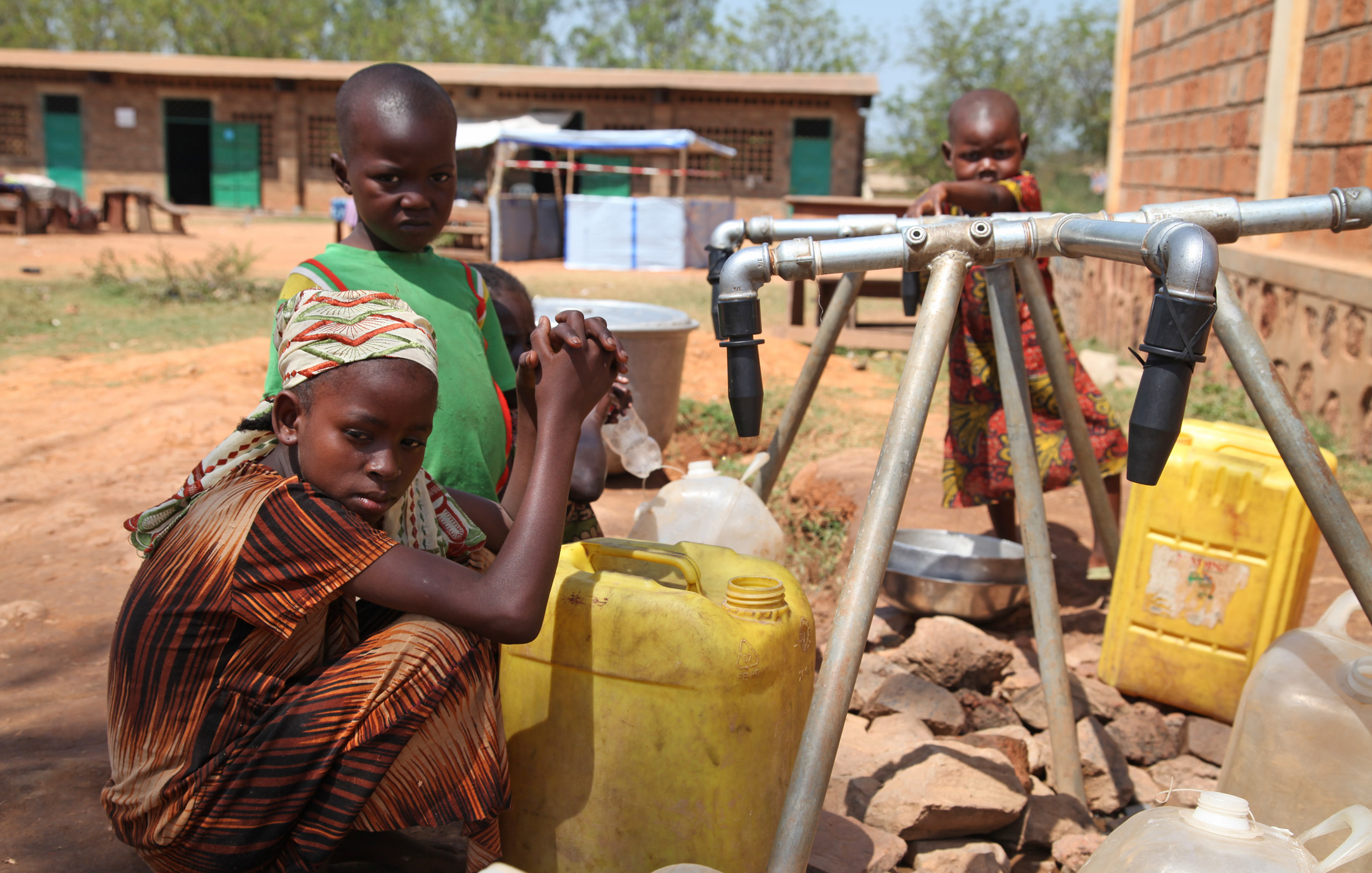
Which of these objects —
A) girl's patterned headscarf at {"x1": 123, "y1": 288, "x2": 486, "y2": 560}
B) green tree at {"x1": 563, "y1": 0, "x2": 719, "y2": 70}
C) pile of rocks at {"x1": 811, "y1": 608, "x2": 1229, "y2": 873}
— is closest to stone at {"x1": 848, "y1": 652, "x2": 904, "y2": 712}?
pile of rocks at {"x1": 811, "y1": 608, "x2": 1229, "y2": 873}

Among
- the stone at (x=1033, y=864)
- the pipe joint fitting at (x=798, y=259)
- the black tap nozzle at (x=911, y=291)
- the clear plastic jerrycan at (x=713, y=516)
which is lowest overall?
the stone at (x=1033, y=864)

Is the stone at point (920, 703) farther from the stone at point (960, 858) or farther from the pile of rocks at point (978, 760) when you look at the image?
the stone at point (960, 858)

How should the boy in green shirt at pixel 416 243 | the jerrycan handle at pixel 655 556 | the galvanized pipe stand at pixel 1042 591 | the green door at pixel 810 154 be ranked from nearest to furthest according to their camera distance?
the jerrycan handle at pixel 655 556
the boy in green shirt at pixel 416 243
the galvanized pipe stand at pixel 1042 591
the green door at pixel 810 154

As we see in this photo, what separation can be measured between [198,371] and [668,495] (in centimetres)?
430

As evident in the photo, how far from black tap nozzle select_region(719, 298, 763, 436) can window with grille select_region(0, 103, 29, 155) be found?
24.0 metres

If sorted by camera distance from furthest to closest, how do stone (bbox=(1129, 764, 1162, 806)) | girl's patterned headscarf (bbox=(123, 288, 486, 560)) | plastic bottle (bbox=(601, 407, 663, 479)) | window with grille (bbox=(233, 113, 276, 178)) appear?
window with grille (bbox=(233, 113, 276, 178))
plastic bottle (bbox=(601, 407, 663, 479))
stone (bbox=(1129, 764, 1162, 806))
girl's patterned headscarf (bbox=(123, 288, 486, 560))

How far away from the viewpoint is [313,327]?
4.54 feet

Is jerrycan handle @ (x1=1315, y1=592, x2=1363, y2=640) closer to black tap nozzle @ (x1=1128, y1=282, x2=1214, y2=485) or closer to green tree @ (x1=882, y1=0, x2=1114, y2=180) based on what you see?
black tap nozzle @ (x1=1128, y1=282, x2=1214, y2=485)

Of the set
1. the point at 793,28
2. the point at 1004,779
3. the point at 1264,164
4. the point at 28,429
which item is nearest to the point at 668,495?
the point at 1004,779

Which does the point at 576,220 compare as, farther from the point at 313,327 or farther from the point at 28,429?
the point at 313,327

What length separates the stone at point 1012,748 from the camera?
214 centimetres

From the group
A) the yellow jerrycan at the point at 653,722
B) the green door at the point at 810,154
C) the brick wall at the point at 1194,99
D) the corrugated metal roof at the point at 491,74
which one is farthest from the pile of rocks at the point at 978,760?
the green door at the point at 810,154

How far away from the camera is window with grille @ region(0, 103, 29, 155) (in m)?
20.3

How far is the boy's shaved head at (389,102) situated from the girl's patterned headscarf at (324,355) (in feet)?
1.59
